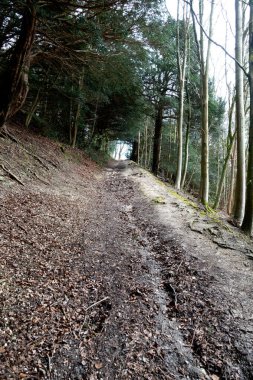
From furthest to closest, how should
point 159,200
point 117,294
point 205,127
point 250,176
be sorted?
point 205,127 → point 159,200 → point 250,176 → point 117,294

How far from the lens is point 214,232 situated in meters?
6.10

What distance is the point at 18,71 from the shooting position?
7246mm

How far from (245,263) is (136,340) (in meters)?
2.74

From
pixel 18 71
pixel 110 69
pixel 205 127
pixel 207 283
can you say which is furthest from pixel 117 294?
pixel 110 69

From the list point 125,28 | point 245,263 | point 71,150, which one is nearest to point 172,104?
point 71,150

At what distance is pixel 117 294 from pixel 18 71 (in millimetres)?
6770

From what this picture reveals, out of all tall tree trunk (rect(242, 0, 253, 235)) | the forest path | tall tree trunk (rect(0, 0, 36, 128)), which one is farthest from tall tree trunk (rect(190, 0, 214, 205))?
tall tree trunk (rect(0, 0, 36, 128))

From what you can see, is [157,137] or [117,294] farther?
[157,137]

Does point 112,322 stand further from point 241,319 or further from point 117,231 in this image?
point 117,231

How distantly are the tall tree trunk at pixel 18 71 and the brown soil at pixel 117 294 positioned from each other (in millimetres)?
1982

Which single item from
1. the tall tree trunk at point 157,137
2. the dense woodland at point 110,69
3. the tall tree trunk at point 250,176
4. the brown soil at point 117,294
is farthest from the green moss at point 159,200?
the tall tree trunk at point 157,137

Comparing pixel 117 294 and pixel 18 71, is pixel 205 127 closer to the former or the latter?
pixel 18 71

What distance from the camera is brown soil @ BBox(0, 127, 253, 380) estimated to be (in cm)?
271

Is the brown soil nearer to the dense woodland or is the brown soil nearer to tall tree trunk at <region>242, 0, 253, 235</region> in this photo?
tall tree trunk at <region>242, 0, 253, 235</region>
